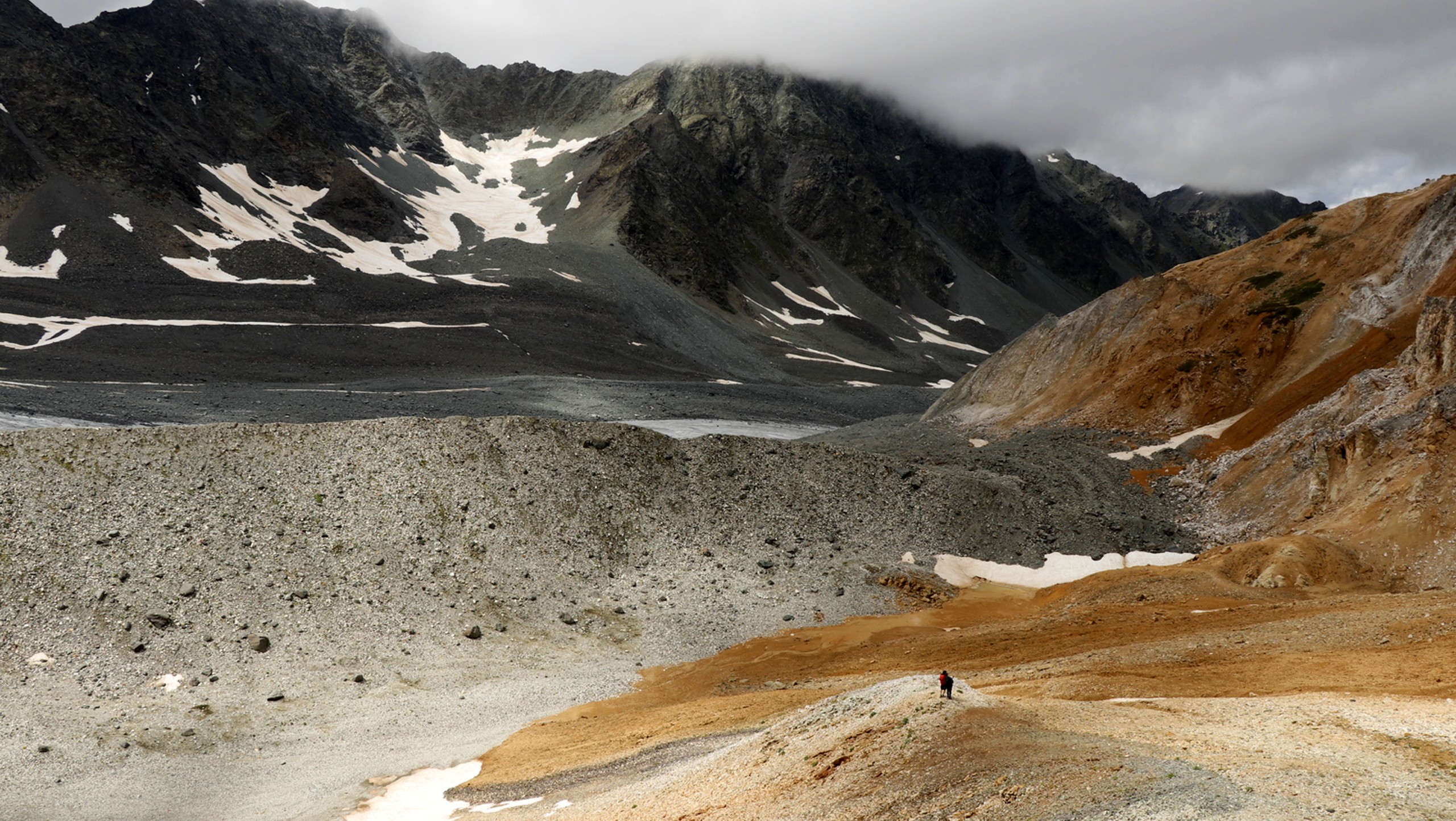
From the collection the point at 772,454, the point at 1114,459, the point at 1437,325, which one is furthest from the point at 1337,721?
the point at 1114,459

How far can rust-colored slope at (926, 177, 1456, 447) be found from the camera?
43.3 m

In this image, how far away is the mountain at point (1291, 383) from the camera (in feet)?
95.8

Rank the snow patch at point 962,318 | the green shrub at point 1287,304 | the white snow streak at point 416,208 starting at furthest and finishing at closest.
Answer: the snow patch at point 962,318
the white snow streak at point 416,208
the green shrub at point 1287,304

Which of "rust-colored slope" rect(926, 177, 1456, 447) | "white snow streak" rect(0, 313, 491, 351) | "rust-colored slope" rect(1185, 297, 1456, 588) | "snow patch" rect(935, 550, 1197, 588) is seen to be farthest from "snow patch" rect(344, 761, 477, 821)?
"white snow streak" rect(0, 313, 491, 351)

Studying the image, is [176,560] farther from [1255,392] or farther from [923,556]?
[1255,392]

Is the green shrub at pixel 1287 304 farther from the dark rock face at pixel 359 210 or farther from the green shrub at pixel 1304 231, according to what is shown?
the dark rock face at pixel 359 210

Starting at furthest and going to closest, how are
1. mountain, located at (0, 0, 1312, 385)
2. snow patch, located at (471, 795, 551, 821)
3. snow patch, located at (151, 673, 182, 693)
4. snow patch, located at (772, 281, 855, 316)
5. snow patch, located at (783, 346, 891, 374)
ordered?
snow patch, located at (772, 281, 855, 316)
snow patch, located at (783, 346, 891, 374)
mountain, located at (0, 0, 1312, 385)
snow patch, located at (151, 673, 182, 693)
snow patch, located at (471, 795, 551, 821)

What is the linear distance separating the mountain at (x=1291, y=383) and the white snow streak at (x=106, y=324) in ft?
174

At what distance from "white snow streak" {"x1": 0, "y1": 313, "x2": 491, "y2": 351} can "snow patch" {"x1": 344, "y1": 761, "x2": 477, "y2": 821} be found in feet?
205

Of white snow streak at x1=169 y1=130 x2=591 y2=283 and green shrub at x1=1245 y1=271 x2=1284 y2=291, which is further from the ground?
white snow streak at x1=169 y1=130 x2=591 y2=283

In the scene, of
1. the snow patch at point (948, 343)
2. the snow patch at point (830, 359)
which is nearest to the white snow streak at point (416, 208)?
the snow patch at point (830, 359)

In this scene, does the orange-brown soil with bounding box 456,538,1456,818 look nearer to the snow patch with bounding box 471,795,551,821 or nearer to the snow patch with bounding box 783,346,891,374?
the snow patch with bounding box 471,795,551,821

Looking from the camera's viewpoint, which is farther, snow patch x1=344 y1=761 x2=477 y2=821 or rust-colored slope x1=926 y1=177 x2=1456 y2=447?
rust-colored slope x1=926 y1=177 x2=1456 y2=447

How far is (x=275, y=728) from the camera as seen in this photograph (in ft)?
62.3
